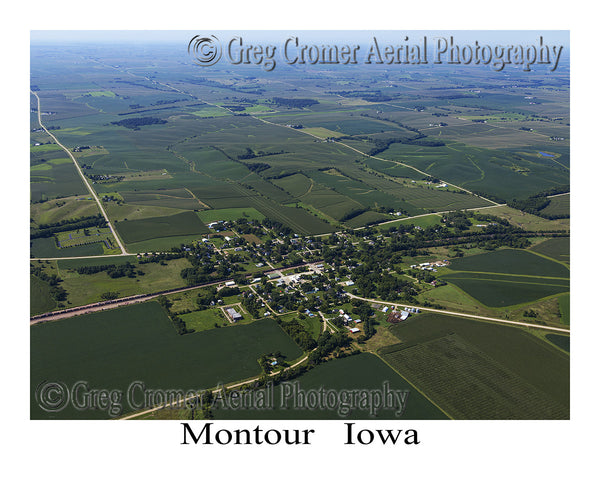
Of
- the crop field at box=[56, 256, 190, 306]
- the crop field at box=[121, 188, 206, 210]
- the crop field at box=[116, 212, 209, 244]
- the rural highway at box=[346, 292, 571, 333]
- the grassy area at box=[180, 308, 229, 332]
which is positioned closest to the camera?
the grassy area at box=[180, 308, 229, 332]

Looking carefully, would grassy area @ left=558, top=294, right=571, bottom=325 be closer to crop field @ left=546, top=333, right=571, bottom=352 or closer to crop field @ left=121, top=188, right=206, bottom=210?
crop field @ left=546, top=333, right=571, bottom=352

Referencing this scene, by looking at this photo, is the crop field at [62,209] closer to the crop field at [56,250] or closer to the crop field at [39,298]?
the crop field at [56,250]

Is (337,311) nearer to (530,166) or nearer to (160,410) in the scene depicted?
(160,410)

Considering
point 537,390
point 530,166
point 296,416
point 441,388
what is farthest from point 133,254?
point 530,166

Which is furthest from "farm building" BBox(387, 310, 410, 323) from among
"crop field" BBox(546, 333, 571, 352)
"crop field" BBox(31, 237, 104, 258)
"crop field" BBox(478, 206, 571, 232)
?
"crop field" BBox(31, 237, 104, 258)

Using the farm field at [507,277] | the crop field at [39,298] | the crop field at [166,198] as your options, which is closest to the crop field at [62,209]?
the crop field at [166,198]

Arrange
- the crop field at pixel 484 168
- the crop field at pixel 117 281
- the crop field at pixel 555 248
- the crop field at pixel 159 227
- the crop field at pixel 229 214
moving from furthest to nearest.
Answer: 1. the crop field at pixel 484 168
2. the crop field at pixel 229 214
3. the crop field at pixel 159 227
4. the crop field at pixel 555 248
5. the crop field at pixel 117 281

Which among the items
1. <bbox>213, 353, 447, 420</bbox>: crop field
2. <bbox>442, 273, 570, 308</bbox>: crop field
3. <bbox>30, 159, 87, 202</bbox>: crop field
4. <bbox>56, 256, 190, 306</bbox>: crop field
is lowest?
<bbox>213, 353, 447, 420</bbox>: crop field

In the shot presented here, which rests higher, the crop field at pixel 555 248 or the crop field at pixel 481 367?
the crop field at pixel 555 248
